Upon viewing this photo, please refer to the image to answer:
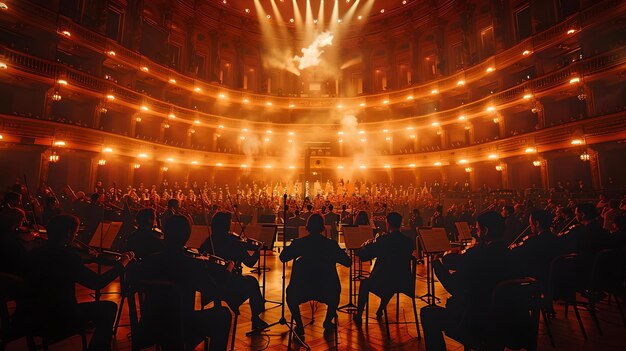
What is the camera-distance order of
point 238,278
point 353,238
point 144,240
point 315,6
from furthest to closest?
point 315,6
point 353,238
point 238,278
point 144,240

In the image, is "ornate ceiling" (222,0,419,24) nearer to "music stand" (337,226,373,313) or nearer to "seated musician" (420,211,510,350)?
"music stand" (337,226,373,313)

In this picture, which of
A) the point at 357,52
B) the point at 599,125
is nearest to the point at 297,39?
the point at 357,52

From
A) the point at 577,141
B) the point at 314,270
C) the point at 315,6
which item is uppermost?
the point at 315,6

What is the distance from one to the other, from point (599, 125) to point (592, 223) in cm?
1562

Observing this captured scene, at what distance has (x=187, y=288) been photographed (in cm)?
276

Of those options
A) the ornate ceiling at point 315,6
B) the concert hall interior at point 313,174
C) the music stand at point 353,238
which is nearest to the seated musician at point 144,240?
the concert hall interior at point 313,174

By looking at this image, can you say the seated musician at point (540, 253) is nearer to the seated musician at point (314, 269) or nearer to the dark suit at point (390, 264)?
the dark suit at point (390, 264)

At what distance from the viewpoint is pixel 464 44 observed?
25656 millimetres

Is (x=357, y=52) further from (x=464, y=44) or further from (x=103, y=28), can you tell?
(x=103, y=28)

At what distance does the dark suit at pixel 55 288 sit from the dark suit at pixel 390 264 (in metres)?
3.30

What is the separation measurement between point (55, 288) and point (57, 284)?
35 millimetres

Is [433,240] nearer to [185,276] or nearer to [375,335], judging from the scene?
[375,335]

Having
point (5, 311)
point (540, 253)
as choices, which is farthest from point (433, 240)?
point (5, 311)

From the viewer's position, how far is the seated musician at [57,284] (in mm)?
2701
